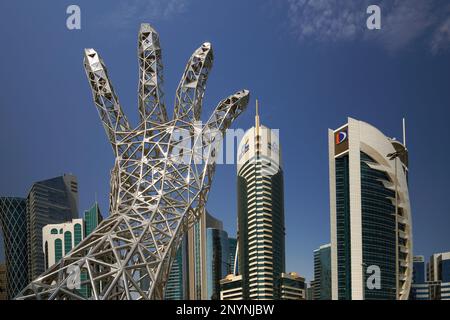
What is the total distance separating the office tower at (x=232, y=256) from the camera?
9402mm

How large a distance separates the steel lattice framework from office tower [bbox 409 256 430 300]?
3.94 metres

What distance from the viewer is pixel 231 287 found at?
Answer: 372 inches

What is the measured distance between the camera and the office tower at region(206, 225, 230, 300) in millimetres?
9266

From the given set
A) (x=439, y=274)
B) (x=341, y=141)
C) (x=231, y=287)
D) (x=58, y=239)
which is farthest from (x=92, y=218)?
(x=439, y=274)

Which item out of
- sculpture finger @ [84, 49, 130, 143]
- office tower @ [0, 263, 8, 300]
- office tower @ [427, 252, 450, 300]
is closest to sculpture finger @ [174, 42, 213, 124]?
sculpture finger @ [84, 49, 130, 143]

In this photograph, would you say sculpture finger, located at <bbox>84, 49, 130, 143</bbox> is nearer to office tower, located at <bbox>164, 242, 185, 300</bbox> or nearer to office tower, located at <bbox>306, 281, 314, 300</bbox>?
office tower, located at <bbox>164, 242, 185, 300</bbox>

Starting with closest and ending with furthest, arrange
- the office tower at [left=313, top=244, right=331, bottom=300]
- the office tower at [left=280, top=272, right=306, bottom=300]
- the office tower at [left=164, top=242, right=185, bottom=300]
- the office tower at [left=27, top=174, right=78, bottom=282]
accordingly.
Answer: the office tower at [left=27, top=174, right=78, bottom=282] → the office tower at [left=280, top=272, right=306, bottom=300] → the office tower at [left=164, top=242, right=185, bottom=300] → the office tower at [left=313, top=244, right=331, bottom=300]

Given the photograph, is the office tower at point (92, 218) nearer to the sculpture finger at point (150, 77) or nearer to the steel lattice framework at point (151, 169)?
the steel lattice framework at point (151, 169)

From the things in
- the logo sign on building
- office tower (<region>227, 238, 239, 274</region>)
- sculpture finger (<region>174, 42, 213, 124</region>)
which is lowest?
office tower (<region>227, 238, 239, 274</region>)

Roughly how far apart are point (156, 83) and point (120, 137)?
966mm

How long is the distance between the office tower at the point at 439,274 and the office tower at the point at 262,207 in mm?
2429

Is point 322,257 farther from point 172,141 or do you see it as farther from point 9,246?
point 9,246
